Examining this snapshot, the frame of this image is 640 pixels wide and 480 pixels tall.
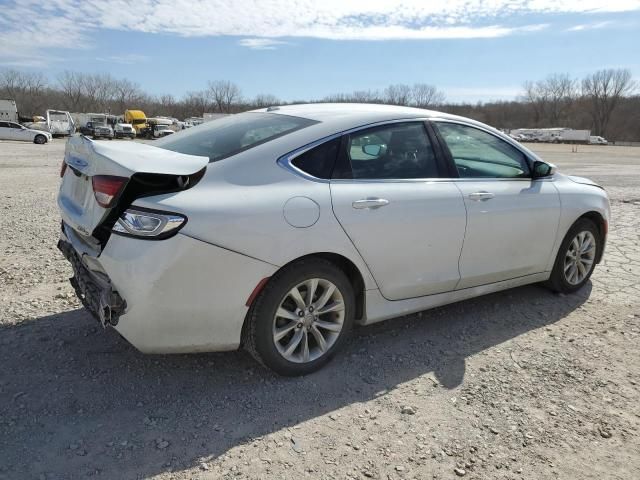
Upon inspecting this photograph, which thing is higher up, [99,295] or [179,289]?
[179,289]

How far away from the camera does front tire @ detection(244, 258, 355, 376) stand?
2.85 metres

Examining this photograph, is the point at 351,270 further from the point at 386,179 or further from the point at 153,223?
the point at 153,223

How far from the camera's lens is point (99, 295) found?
269 centimetres

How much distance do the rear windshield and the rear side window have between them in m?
0.21

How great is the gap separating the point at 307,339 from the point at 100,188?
1.49m

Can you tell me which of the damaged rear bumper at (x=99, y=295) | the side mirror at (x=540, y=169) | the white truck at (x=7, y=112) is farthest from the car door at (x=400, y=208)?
the white truck at (x=7, y=112)

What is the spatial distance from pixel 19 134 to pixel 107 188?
131 ft

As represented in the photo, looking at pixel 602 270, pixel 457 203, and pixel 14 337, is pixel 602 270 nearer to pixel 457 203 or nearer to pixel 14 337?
pixel 457 203

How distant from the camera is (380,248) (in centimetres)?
316

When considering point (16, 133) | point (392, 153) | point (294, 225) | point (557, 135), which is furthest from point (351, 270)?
point (557, 135)

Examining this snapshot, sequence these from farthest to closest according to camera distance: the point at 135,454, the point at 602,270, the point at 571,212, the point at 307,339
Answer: the point at 602,270 → the point at 571,212 → the point at 307,339 → the point at 135,454

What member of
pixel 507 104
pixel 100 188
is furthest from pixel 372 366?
pixel 507 104

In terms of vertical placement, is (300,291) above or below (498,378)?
above

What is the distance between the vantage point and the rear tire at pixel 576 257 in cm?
447
